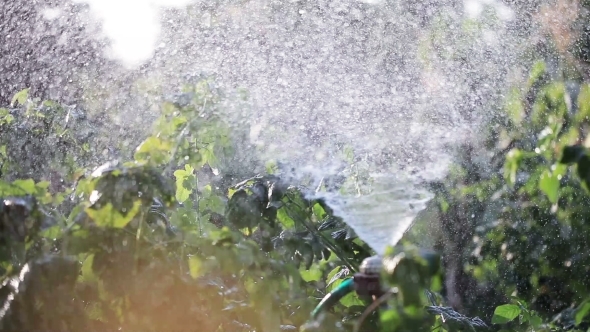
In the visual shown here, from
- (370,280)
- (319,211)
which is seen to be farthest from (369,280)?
(319,211)

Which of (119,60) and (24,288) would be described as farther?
(119,60)

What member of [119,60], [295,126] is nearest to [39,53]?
[119,60]

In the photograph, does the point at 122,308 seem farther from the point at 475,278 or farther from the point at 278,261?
the point at 475,278

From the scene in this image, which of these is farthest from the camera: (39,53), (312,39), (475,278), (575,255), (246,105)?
(475,278)

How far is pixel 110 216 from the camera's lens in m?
0.69

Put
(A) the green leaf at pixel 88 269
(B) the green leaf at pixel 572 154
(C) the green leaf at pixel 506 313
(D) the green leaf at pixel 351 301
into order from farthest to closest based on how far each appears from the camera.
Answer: (C) the green leaf at pixel 506 313 → (D) the green leaf at pixel 351 301 → (A) the green leaf at pixel 88 269 → (B) the green leaf at pixel 572 154

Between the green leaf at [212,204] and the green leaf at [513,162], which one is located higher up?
the green leaf at [513,162]

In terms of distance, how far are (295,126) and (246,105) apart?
0.68 metres

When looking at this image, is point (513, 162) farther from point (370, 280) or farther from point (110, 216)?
point (110, 216)

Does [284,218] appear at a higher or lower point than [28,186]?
lower

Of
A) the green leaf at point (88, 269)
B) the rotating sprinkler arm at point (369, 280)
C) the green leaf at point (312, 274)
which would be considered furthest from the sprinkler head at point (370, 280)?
the green leaf at point (312, 274)

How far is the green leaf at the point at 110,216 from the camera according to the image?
69 centimetres

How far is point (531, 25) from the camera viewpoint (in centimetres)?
209

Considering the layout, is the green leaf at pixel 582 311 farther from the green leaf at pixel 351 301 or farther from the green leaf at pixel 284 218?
→ the green leaf at pixel 284 218
